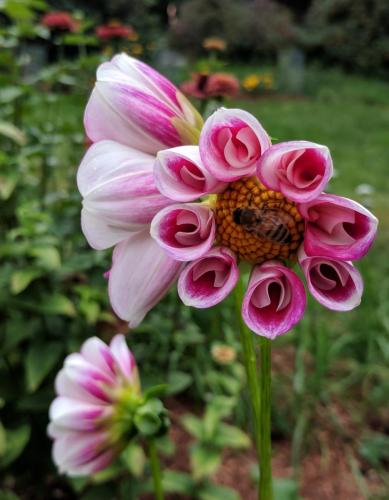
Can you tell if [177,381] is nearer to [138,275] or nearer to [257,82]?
[138,275]

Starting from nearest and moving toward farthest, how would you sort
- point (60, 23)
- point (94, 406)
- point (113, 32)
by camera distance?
1. point (94, 406)
2. point (60, 23)
3. point (113, 32)

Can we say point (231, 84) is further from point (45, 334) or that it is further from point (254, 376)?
point (254, 376)

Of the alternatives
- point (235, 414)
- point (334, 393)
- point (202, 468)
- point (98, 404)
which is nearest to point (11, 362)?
point (202, 468)

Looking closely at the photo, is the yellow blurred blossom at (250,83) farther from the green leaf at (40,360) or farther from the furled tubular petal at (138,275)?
the furled tubular petal at (138,275)

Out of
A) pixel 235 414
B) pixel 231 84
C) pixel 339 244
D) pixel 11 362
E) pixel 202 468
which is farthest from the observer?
pixel 235 414

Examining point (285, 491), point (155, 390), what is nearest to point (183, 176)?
point (155, 390)

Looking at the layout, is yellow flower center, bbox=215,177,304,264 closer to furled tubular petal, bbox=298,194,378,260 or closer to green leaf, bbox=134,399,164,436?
furled tubular petal, bbox=298,194,378,260
